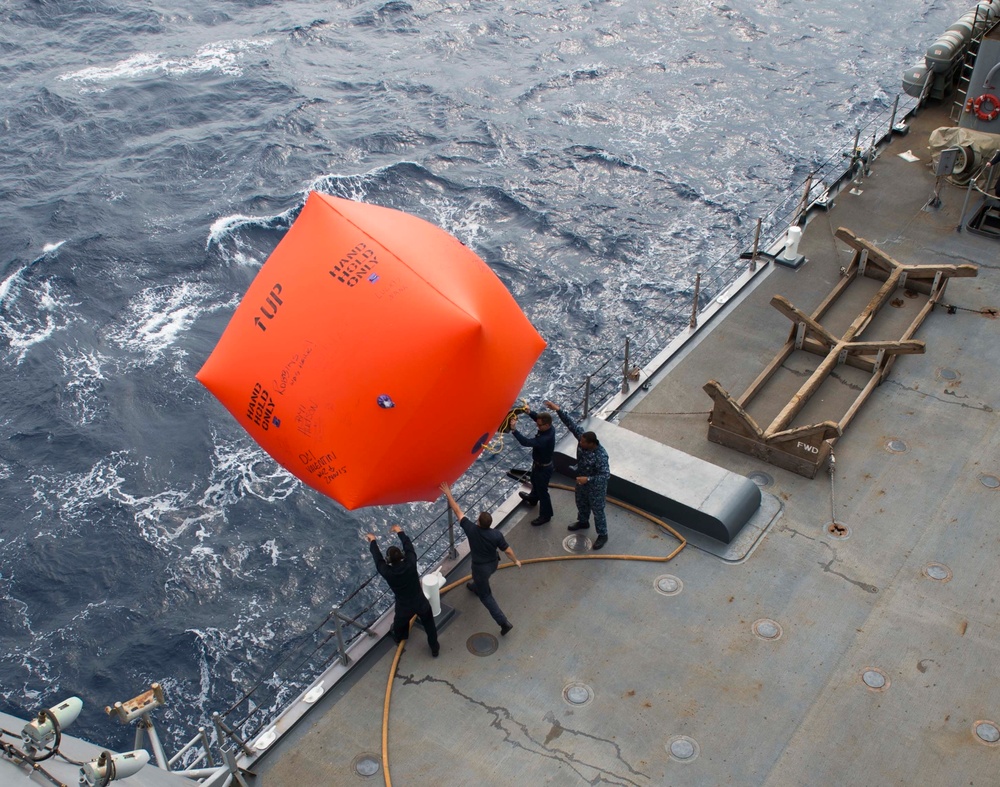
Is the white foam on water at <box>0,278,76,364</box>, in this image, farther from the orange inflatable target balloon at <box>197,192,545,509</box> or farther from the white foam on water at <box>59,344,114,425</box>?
the orange inflatable target balloon at <box>197,192,545,509</box>

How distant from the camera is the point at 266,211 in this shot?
26.4 m

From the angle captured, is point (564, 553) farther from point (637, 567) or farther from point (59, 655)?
point (59, 655)

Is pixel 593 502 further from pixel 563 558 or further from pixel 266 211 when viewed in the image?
pixel 266 211

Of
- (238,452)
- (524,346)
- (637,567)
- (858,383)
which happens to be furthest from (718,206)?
(524,346)

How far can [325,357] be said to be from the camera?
894 cm

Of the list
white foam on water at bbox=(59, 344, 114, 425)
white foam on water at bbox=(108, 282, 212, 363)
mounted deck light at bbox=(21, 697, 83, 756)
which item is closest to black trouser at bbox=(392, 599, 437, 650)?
mounted deck light at bbox=(21, 697, 83, 756)

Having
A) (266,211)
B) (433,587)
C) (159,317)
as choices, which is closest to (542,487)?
(433,587)

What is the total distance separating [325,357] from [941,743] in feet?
24.1

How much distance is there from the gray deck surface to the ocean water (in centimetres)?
142

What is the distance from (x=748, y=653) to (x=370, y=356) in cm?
557

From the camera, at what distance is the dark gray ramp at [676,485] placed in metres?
12.1

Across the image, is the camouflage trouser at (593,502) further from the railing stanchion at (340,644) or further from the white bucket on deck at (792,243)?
the white bucket on deck at (792,243)

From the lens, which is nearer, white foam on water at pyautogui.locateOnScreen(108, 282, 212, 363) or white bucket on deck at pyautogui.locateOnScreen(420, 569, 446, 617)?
white bucket on deck at pyautogui.locateOnScreen(420, 569, 446, 617)

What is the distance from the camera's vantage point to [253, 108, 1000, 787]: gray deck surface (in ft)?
32.2
